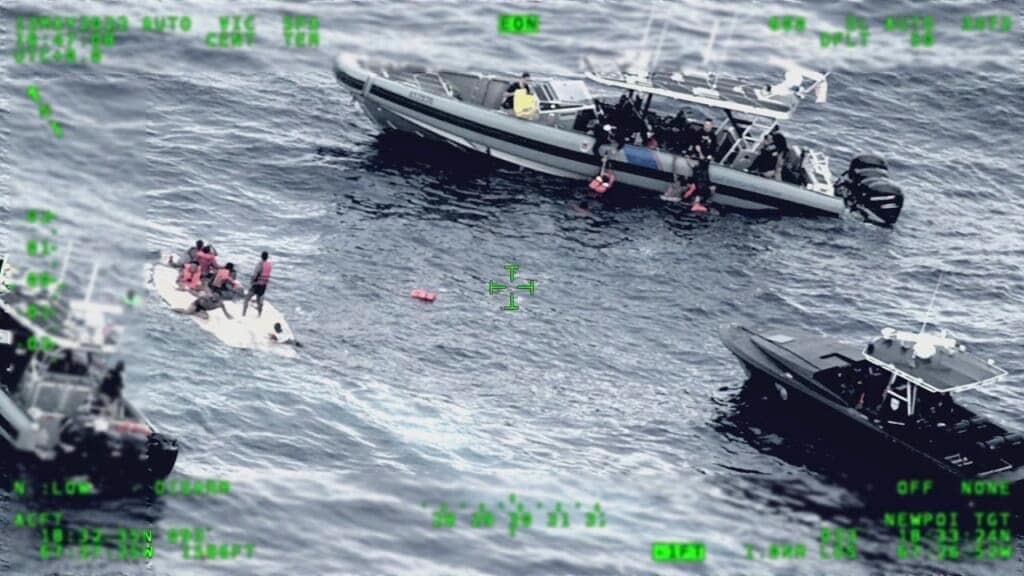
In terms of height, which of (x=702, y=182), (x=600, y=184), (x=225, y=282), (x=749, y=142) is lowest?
(x=225, y=282)

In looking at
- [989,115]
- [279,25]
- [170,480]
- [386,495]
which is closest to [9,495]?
[170,480]

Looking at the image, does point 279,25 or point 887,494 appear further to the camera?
point 279,25

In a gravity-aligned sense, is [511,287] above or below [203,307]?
above

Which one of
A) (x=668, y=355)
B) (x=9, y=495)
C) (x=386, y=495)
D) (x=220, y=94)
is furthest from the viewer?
(x=220, y=94)

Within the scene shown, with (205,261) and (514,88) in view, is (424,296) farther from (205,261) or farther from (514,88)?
(514,88)

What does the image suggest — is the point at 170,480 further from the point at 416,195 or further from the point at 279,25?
the point at 279,25

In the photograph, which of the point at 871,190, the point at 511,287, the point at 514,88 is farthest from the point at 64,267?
the point at 871,190

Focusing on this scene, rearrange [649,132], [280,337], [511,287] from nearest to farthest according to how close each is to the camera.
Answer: [280,337]
[511,287]
[649,132]
